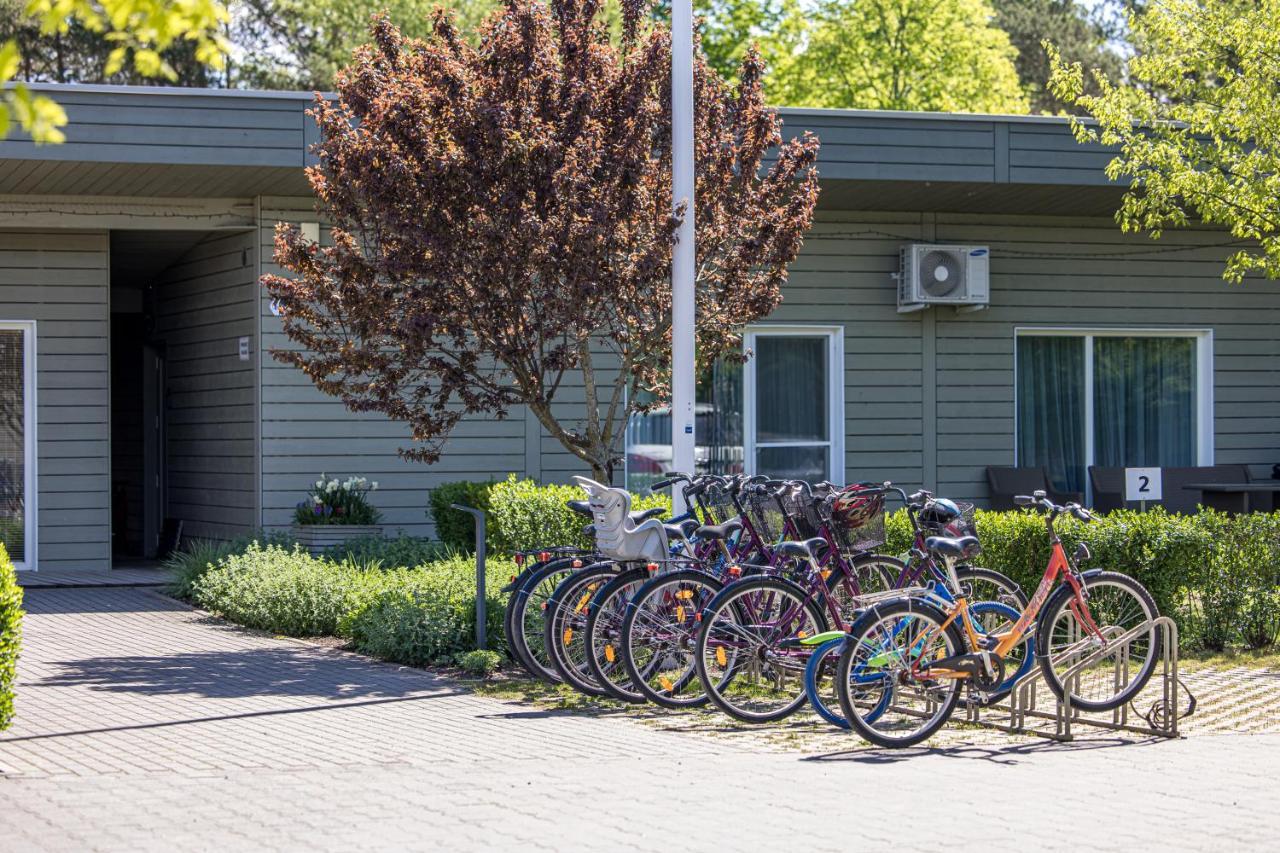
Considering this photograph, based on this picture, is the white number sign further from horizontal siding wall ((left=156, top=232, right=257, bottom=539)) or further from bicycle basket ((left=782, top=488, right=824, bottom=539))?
horizontal siding wall ((left=156, top=232, right=257, bottom=539))

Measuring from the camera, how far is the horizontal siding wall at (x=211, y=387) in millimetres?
14742

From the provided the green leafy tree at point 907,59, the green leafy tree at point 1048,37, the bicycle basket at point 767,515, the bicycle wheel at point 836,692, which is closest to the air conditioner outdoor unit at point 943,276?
the bicycle basket at point 767,515

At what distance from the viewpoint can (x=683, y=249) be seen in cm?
1002

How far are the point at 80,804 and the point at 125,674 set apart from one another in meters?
3.47

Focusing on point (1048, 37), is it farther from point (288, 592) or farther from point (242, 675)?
point (242, 675)

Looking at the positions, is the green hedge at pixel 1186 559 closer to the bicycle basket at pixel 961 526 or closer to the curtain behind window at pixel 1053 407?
the bicycle basket at pixel 961 526

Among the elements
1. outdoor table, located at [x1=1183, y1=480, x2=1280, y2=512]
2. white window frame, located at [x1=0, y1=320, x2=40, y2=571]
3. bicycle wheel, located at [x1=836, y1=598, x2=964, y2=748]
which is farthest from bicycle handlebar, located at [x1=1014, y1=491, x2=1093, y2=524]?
white window frame, located at [x1=0, y1=320, x2=40, y2=571]

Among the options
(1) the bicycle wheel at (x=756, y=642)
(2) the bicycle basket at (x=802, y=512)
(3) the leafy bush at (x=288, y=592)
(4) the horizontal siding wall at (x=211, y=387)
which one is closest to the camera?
(1) the bicycle wheel at (x=756, y=642)

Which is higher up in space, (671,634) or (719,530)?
(719,530)

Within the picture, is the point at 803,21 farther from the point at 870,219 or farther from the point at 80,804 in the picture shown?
the point at 80,804

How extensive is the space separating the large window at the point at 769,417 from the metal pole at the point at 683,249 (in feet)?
18.0

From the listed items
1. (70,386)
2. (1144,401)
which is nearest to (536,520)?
(70,386)

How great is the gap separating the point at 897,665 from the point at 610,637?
1727mm

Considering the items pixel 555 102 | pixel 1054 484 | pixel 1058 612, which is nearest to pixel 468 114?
pixel 555 102
